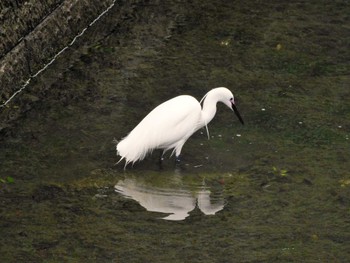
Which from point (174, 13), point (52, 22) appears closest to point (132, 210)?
point (52, 22)

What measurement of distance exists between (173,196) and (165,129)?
0.76 m

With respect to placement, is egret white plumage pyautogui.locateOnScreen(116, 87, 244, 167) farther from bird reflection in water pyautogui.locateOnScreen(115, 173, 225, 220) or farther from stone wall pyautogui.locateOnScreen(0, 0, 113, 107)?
stone wall pyautogui.locateOnScreen(0, 0, 113, 107)

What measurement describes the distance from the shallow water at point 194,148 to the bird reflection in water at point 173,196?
2 centimetres

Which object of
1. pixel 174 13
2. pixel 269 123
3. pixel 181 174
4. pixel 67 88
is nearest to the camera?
pixel 181 174

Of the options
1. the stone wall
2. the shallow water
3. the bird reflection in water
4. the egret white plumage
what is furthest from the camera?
the stone wall

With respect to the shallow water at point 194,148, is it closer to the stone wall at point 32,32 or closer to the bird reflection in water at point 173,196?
the bird reflection in water at point 173,196

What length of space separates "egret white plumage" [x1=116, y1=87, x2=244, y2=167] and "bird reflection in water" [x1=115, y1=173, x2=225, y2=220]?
0.90ft

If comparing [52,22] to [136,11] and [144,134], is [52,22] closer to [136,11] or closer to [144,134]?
[136,11]

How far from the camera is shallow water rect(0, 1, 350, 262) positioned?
25.1 ft

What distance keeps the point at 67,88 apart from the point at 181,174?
6.85 feet

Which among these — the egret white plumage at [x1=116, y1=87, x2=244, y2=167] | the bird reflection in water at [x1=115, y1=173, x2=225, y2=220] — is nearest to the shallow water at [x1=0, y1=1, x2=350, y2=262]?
the bird reflection in water at [x1=115, y1=173, x2=225, y2=220]

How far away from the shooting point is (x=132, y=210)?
8.12m

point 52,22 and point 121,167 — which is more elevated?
point 52,22

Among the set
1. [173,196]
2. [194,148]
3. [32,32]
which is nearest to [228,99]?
[194,148]
